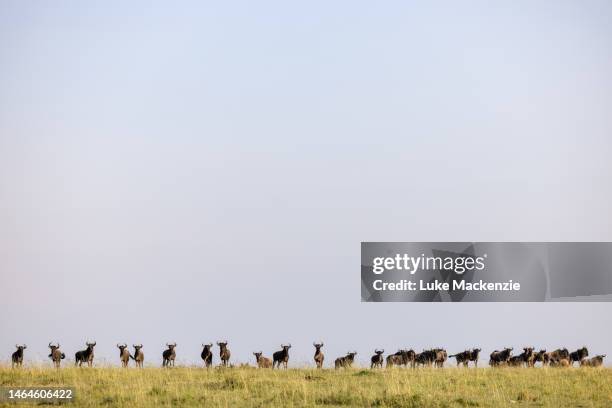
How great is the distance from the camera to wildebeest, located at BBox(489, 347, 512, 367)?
1697 inches

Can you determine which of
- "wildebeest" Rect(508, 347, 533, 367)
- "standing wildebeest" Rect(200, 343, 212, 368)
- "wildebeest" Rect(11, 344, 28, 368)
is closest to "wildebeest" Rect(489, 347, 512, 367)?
"wildebeest" Rect(508, 347, 533, 367)

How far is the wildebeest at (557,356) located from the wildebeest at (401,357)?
21.2 feet

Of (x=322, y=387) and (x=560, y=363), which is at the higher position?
(x=560, y=363)

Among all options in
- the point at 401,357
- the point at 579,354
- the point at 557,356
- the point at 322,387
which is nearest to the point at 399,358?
the point at 401,357

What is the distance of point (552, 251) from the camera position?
151 feet

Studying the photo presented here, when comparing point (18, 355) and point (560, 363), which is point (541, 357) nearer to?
point (560, 363)

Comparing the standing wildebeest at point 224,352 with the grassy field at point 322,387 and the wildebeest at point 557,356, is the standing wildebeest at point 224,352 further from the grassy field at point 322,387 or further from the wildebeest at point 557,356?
the wildebeest at point 557,356

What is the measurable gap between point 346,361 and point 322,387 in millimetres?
9948

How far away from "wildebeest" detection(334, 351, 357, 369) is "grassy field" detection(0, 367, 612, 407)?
3.20 metres

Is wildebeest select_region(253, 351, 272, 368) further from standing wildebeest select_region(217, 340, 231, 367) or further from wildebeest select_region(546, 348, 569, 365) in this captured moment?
wildebeest select_region(546, 348, 569, 365)

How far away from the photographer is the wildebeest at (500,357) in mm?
43094

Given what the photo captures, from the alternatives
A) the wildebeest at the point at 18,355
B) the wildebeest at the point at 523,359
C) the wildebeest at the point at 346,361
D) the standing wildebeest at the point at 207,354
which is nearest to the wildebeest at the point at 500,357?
the wildebeest at the point at 523,359

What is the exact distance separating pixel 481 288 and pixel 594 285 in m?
5.68

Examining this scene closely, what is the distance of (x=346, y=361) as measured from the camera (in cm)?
4038
